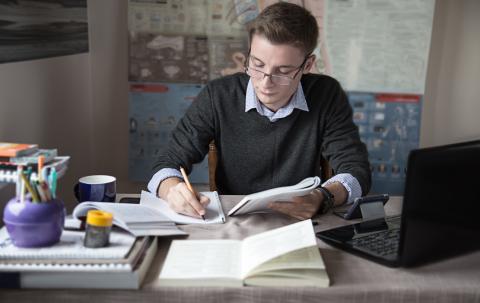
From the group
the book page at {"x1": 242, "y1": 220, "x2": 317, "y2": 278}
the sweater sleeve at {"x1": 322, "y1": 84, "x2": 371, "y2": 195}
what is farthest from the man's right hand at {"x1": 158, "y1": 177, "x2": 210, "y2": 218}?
the sweater sleeve at {"x1": 322, "y1": 84, "x2": 371, "y2": 195}

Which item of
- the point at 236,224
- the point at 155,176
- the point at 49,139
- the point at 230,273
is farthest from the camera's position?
the point at 49,139

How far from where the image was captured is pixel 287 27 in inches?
61.4

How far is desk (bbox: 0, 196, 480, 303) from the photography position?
0.88 m

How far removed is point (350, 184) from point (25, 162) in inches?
35.8

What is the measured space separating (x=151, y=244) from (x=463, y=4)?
2.30 metres

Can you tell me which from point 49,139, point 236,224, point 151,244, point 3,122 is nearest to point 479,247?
point 236,224

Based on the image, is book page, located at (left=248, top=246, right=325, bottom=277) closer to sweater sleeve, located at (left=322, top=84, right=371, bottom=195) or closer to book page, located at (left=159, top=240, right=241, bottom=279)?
book page, located at (left=159, top=240, right=241, bottom=279)

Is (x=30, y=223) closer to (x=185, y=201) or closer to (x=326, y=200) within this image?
(x=185, y=201)

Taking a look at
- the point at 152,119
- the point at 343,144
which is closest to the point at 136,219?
the point at 343,144

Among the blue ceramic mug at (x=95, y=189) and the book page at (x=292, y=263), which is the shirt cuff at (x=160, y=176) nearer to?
the blue ceramic mug at (x=95, y=189)

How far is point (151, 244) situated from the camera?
40.1 inches

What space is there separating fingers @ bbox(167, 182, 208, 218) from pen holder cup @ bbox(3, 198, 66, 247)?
0.39 metres

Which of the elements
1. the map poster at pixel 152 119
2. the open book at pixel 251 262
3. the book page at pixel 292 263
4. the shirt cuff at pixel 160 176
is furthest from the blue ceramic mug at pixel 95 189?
the map poster at pixel 152 119

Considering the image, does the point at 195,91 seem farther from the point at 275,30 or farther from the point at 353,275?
the point at 353,275
